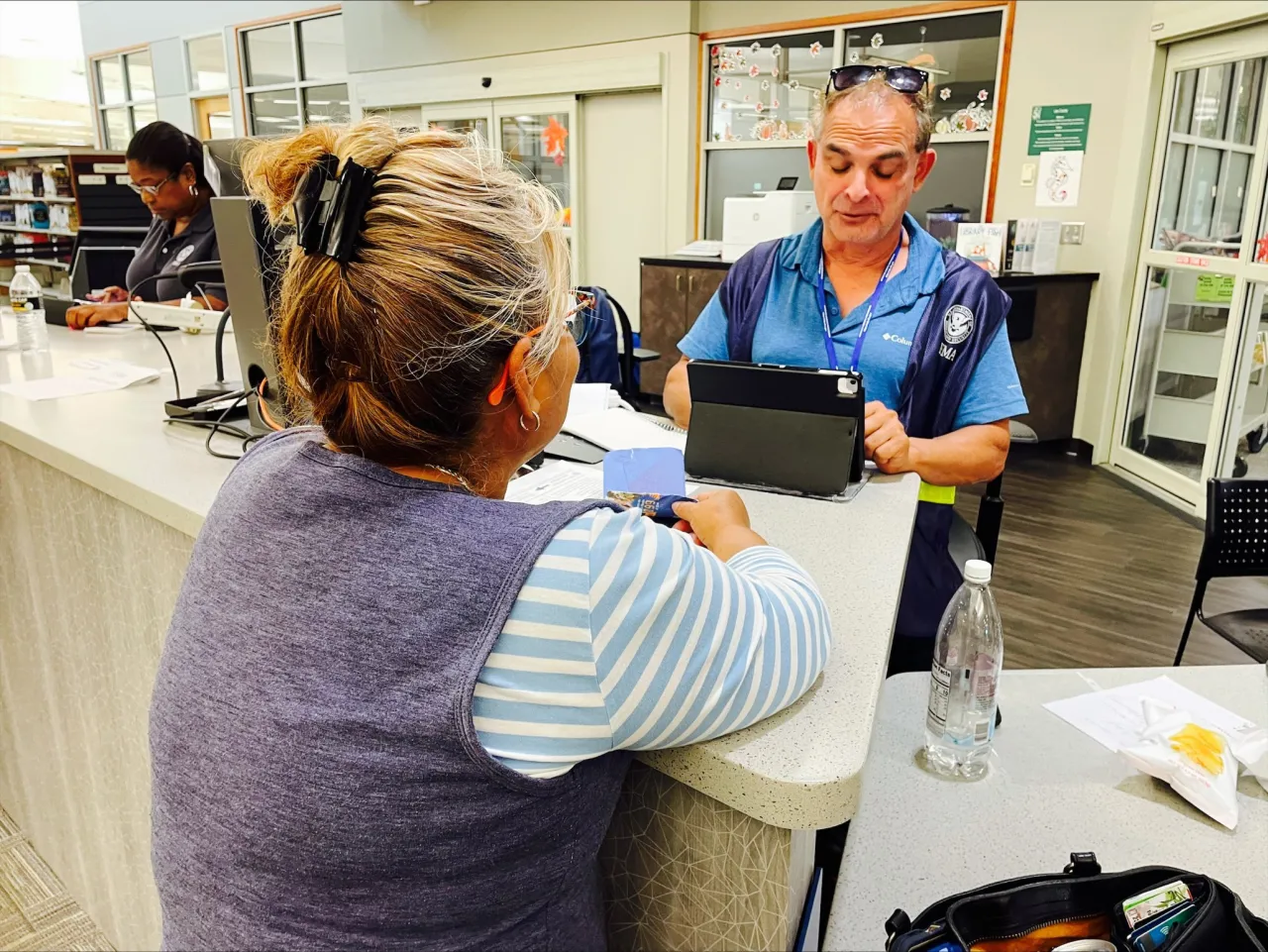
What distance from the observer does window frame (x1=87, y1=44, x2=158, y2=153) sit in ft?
33.3

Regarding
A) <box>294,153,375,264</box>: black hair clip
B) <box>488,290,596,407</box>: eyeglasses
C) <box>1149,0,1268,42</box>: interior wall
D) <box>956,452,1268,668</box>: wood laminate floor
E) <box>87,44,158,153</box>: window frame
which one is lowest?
<box>956,452,1268,668</box>: wood laminate floor

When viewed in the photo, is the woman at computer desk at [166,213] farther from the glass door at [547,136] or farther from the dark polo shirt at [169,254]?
the glass door at [547,136]

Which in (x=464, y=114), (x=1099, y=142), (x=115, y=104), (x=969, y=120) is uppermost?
(x=115, y=104)

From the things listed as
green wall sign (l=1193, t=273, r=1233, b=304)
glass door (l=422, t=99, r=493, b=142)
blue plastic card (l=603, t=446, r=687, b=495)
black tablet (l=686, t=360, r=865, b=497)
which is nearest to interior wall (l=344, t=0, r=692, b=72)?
glass door (l=422, t=99, r=493, b=142)

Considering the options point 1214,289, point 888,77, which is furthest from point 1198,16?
point 888,77

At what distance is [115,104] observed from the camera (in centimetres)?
1059

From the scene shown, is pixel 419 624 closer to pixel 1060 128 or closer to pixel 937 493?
pixel 937 493

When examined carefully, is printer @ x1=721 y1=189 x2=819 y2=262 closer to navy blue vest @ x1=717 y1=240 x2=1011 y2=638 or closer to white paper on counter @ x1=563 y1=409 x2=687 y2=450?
navy blue vest @ x1=717 y1=240 x2=1011 y2=638

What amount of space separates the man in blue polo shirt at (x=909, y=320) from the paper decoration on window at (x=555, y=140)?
548 centimetres

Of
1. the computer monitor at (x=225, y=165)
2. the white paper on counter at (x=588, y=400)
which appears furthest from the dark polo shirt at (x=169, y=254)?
the white paper on counter at (x=588, y=400)

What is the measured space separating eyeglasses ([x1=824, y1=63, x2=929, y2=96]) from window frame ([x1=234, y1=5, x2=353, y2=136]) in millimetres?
7308

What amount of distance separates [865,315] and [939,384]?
0.64 ft

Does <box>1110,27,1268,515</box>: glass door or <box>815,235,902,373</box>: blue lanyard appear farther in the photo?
<box>1110,27,1268,515</box>: glass door

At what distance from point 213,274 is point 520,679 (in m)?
1.99
